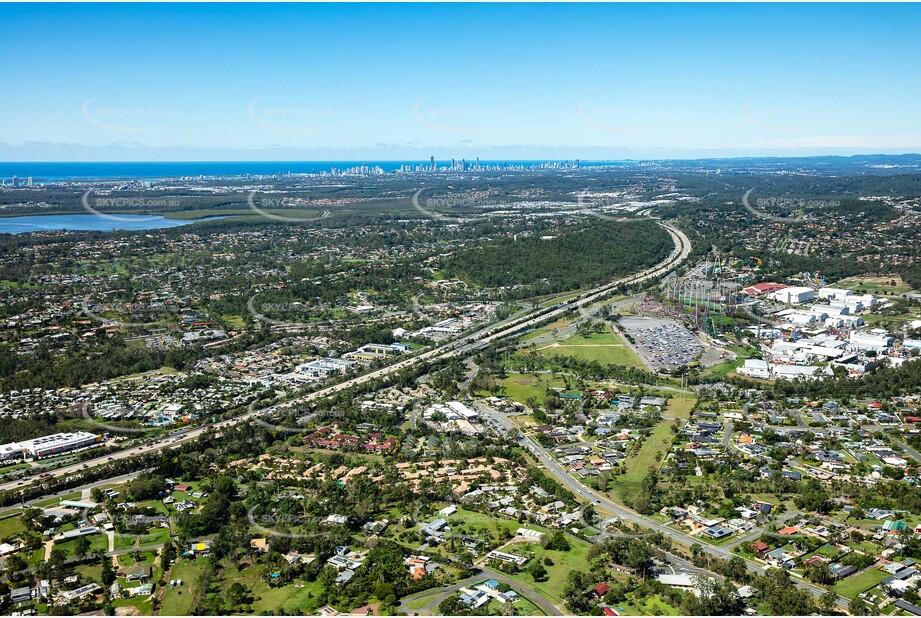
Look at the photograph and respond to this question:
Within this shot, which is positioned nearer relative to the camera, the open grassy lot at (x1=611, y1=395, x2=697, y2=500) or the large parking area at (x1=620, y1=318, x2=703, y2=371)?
the open grassy lot at (x1=611, y1=395, x2=697, y2=500)

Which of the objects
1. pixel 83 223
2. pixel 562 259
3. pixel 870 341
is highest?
pixel 83 223

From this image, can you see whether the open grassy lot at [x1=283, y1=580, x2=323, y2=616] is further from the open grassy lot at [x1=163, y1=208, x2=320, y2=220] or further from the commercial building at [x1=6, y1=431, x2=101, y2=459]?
the open grassy lot at [x1=163, y1=208, x2=320, y2=220]

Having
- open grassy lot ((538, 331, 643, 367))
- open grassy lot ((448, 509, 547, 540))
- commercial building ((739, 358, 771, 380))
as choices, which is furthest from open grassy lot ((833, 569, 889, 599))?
open grassy lot ((538, 331, 643, 367))

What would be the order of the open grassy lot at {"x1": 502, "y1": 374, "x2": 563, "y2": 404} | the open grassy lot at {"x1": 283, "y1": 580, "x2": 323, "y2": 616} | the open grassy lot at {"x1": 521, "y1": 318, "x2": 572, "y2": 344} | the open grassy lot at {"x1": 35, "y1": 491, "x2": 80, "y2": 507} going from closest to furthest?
the open grassy lot at {"x1": 283, "y1": 580, "x2": 323, "y2": 616}
the open grassy lot at {"x1": 35, "y1": 491, "x2": 80, "y2": 507}
the open grassy lot at {"x1": 502, "y1": 374, "x2": 563, "y2": 404}
the open grassy lot at {"x1": 521, "y1": 318, "x2": 572, "y2": 344}

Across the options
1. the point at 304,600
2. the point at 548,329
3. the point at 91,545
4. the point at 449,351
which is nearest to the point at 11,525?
the point at 91,545

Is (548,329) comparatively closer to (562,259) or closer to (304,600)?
(562,259)

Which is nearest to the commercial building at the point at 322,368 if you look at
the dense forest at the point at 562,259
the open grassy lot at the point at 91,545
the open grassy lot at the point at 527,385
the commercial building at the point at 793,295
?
the open grassy lot at the point at 527,385
